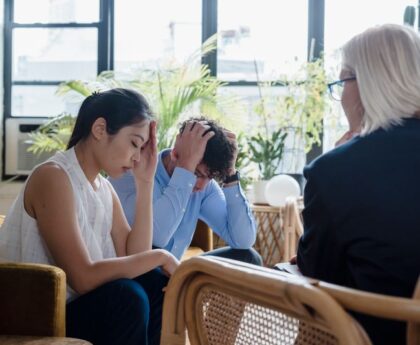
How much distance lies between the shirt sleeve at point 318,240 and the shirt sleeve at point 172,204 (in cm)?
113

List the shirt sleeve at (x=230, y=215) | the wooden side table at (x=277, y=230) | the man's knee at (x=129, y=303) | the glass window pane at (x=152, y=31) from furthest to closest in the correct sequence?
the glass window pane at (x=152, y=31)
the wooden side table at (x=277, y=230)
the shirt sleeve at (x=230, y=215)
the man's knee at (x=129, y=303)

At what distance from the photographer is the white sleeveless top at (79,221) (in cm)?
163

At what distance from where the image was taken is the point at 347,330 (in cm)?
64

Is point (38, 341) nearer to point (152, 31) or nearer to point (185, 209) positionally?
point (185, 209)

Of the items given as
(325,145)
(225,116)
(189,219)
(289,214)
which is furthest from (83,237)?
(325,145)

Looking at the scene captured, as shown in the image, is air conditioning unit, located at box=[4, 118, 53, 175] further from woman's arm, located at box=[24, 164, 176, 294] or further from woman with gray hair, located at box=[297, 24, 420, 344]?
woman with gray hair, located at box=[297, 24, 420, 344]

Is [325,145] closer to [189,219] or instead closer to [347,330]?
[189,219]

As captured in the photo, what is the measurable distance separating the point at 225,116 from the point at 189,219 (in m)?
2.36

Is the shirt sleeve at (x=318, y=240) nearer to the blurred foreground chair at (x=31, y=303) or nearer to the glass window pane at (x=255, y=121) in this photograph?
the blurred foreground chair at (x=31, y=303)

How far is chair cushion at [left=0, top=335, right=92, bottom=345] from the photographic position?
139 cm

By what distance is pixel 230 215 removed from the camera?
2.39m

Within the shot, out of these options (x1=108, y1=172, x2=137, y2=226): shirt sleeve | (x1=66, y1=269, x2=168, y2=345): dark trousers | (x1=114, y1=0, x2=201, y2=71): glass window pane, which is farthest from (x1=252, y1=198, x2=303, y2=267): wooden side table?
(x1=66, y1=269, x2=168, y2=345): dark trousers

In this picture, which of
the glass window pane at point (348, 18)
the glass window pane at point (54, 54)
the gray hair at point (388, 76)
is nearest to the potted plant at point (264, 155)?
the glass window pane at point (348, 18)

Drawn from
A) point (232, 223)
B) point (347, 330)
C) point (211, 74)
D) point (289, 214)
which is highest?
point (211, 74)
